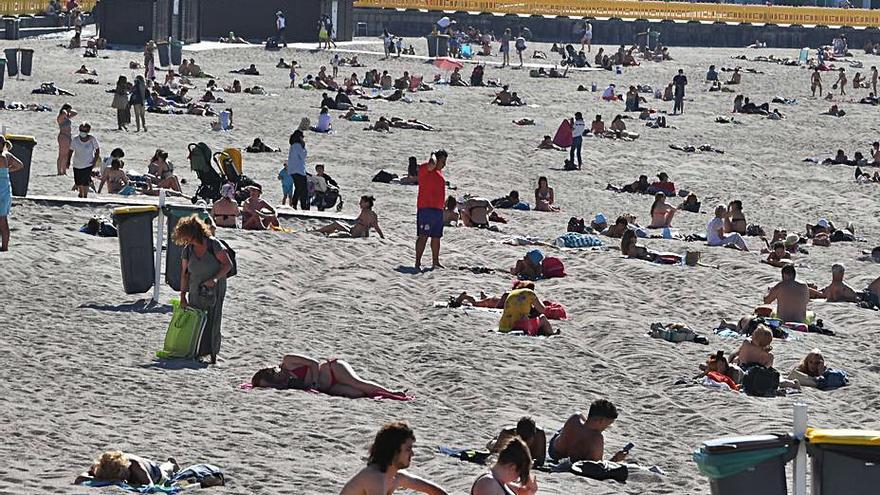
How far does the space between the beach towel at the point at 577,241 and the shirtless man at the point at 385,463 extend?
510 inches

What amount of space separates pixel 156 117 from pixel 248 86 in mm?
8139

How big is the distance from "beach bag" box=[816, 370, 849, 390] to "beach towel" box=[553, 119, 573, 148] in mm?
17146

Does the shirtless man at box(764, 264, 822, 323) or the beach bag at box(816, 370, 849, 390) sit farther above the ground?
the shirtless man at box(764, 264, 822, 323)

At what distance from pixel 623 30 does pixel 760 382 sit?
164 feet

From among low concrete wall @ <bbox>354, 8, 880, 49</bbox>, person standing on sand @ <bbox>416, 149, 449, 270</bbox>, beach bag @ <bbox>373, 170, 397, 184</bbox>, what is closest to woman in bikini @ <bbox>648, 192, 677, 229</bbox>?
beach bag @ <bbox>373, 170, 397, 184</bbox>

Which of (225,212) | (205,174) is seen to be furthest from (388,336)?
(205,174)

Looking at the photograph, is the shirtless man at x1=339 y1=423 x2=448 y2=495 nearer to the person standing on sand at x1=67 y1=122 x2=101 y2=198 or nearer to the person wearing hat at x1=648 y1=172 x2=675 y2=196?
the person standing on sand at x1=67 y1=122 x2=101 y2=198

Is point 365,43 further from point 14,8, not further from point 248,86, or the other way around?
point 248,86

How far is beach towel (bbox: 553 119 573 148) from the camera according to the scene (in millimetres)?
30844

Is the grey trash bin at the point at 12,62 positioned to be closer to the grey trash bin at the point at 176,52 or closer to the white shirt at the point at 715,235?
the grey trash bin at the point at 176,52

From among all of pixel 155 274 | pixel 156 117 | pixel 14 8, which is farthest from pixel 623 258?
pixel 14 8

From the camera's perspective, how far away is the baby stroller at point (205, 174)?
65.9 ft

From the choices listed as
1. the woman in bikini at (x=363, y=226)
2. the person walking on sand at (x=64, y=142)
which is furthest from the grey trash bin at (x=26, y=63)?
the woman in bikini at (x=363, y=226)

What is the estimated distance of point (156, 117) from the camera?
30844 mm
